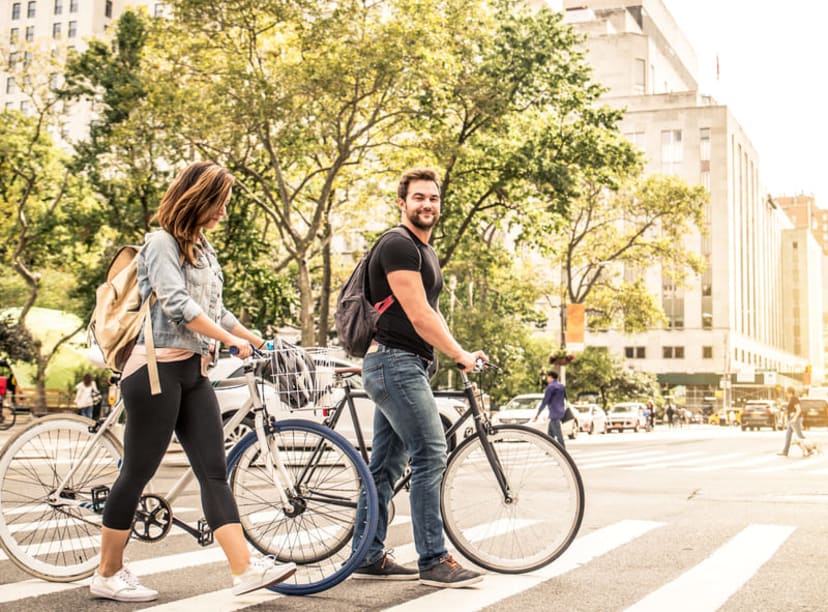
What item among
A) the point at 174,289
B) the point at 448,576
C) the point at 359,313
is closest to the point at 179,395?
the point at 174,289

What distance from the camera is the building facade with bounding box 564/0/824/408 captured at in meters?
92.6

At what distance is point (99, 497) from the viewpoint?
536 cm

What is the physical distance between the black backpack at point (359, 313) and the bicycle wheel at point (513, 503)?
0.82 m

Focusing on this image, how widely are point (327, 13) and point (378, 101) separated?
2.63 metres

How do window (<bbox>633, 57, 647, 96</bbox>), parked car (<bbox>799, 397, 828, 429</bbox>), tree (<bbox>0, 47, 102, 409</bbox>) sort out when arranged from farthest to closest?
1. window (<bbox>633, 57, 647, 96</bbox>)
2. parked car (<bbox>799, 397, 828, 429</bbox>)
3. tree (<bbox>0, 47, 102, 409</bbox>)

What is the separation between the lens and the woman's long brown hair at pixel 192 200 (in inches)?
189

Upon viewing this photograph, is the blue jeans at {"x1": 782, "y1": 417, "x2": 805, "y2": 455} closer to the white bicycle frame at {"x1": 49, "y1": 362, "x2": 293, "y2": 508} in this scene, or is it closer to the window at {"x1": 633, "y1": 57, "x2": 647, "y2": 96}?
the white bicycle frame at {"x1": 49, "y1": 362, "x2": 293, "y2": 508}

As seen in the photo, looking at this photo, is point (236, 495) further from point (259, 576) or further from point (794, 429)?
point (794, 429)

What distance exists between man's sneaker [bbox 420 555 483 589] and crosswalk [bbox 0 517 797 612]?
0.12 ft

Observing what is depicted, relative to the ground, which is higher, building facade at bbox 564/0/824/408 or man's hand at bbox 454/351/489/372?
building facade at bbox 564/0/824/408

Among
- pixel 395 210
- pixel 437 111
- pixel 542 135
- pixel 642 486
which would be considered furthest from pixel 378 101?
pixel 642 486

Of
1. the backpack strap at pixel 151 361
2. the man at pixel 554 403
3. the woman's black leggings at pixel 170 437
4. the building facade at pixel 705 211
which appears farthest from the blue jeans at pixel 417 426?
the building facade at pixel 705 211

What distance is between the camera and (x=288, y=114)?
23938 millimetres

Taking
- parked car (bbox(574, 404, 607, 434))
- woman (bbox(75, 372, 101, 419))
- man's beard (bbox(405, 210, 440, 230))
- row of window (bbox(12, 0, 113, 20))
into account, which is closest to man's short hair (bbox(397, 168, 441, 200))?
man's beard (bbox(405, 210, 440, 230))
